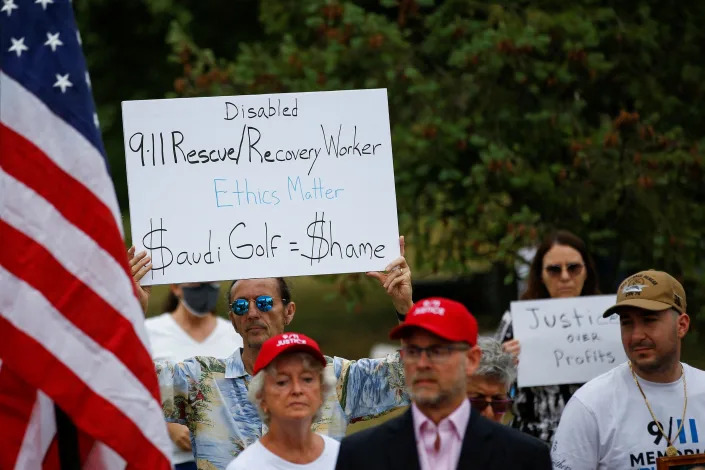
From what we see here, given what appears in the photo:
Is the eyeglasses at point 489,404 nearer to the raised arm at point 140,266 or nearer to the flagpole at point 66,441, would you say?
the raised arm at point 140,266

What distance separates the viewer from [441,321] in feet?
15.3

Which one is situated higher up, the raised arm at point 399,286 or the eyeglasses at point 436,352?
the raised arm at point 399,286

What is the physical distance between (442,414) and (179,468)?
339cm

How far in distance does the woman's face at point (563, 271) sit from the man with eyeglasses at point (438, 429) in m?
3.35

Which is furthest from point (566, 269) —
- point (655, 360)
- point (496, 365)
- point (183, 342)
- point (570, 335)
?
point (183, 342)

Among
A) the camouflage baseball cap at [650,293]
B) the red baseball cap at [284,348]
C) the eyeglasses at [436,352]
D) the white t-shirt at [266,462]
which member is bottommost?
the white t-shirt at [266,462]

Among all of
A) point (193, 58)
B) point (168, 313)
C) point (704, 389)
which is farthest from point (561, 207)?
point (704, 389)

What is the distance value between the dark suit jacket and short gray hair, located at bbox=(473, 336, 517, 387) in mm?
1338

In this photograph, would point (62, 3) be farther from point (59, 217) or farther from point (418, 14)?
point (418, 14)

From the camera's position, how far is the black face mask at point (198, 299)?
936 cm

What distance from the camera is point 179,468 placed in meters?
7.74

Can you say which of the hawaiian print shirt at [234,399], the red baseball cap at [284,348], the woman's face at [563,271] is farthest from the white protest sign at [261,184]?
the woman's face at [563,271]

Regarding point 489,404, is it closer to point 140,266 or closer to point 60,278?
point 140,266

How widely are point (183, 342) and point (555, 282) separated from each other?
2.62 metres
